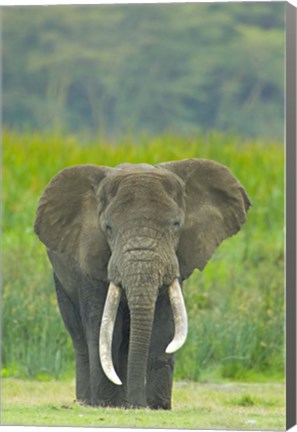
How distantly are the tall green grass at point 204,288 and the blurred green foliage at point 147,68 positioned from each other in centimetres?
1035

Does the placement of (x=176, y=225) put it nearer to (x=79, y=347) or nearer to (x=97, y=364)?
(x=97, y=364)

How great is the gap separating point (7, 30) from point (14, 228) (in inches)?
575

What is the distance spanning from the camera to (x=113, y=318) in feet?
26.6

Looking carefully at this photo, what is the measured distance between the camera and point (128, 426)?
7.71m

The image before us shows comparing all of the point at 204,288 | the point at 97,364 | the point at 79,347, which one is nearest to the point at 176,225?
the point at 97,364

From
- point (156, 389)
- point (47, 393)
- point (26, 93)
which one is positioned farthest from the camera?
point (26, 93)

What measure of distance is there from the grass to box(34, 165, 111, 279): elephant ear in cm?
82

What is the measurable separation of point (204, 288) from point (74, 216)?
162 inches

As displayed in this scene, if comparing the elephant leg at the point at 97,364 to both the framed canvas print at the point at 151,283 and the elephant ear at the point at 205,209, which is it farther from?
the elephant ear at the point at 205,209

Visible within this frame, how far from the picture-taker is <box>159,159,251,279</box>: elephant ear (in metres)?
8.62

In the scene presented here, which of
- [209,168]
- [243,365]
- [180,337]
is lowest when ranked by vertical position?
[243,365]

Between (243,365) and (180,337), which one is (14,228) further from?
(180,337)

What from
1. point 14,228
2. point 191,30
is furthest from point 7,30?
point 14,228

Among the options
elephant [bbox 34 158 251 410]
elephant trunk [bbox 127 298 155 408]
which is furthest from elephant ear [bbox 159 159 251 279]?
elephant trunk [bbox 127 298 155 408]
